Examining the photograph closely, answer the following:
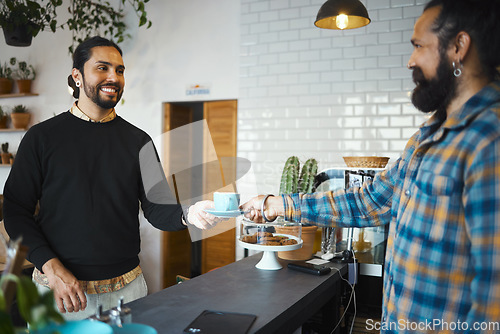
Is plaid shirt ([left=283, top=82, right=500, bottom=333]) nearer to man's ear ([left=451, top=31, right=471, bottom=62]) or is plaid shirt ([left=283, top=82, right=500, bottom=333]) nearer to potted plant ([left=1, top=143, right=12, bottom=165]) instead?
man's ear ([left=451, top=31, right=471, bottom=62])

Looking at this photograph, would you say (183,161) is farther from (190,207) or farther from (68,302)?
(68,302)

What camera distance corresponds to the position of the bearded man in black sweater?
1.85 metres

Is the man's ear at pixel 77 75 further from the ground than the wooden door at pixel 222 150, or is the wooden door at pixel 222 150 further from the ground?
the man's ear at pixel 77 75

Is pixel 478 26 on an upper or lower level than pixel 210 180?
upper

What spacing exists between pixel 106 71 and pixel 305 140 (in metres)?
2.42

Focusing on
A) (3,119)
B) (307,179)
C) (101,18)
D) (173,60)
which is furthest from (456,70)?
(3,119)

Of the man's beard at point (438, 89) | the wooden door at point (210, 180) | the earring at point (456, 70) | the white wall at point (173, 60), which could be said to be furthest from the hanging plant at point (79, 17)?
the earring at point (456, 70)

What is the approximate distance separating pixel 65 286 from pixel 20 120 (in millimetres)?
4400

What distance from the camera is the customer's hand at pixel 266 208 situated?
1799 millimetres

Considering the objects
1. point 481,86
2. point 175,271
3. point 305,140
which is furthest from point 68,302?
point 175,271

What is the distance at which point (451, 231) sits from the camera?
44.7 inches

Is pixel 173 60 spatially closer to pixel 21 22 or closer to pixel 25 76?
pixel 21 22

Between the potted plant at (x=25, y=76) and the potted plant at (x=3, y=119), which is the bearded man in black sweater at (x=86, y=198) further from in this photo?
the potted plant at (x=3, y=119)

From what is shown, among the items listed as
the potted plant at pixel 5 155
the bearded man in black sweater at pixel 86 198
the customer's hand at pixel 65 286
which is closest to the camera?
the customer's hand at pixel 65 286
